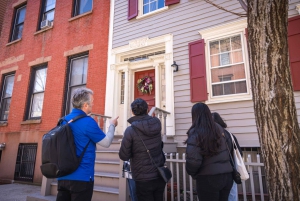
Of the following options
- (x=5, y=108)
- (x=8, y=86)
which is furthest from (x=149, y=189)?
(x=8, y=86)

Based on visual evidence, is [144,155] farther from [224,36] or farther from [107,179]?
[224,36]

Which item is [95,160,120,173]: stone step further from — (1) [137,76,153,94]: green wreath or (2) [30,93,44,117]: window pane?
(2) [30,93,44,117]: window pane

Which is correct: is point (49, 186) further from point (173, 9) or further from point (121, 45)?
point (173, 9)

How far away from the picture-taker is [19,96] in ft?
29.4

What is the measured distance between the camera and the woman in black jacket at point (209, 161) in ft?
7.04

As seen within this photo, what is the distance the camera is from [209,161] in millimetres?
2176

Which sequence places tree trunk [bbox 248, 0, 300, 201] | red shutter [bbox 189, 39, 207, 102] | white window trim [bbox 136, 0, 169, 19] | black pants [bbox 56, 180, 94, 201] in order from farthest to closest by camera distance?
white window trim [bbox 136, 0, 169, 19] < red shutter [bbox 189, 39, 207, 102] < black pants [bbox 56, 180, 94, 201] < tree trunk [bbox 248, 0, 300, 201]

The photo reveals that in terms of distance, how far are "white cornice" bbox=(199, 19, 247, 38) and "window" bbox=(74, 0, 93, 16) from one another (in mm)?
5327

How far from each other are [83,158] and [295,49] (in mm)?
5035

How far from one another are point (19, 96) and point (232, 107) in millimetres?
8757

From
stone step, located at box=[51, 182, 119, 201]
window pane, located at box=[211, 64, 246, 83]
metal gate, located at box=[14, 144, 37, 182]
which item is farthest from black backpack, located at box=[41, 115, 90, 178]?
metal gate, located at box=[14, 144, 37, 182]

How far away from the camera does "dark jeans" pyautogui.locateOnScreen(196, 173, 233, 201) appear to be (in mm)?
2145

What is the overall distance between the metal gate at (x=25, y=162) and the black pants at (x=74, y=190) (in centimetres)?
662

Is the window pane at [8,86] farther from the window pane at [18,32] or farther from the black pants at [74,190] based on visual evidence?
the black pants at [74,190]
